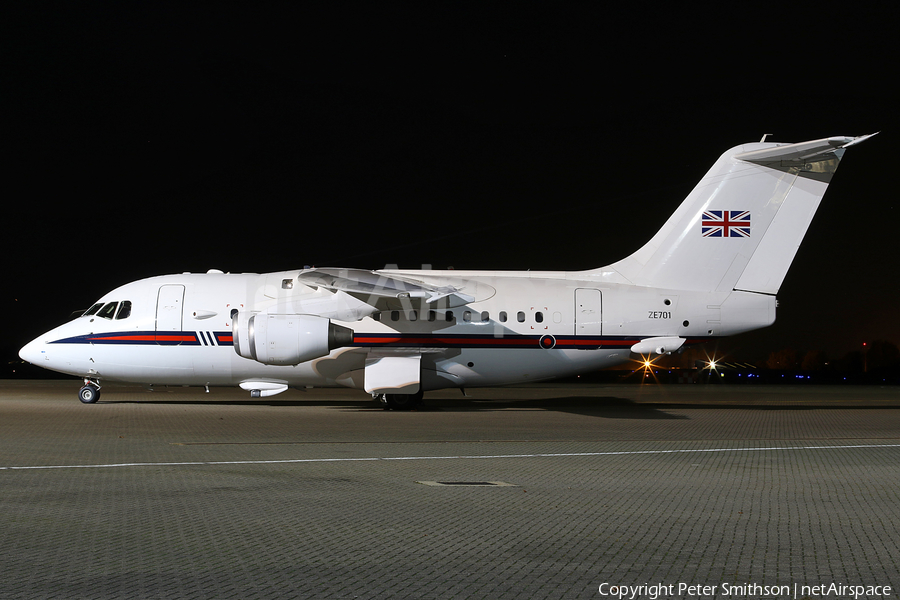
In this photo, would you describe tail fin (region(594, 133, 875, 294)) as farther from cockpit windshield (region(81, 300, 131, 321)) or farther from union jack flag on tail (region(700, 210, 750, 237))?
cockpit windshield (region(81, 300, 131, 321))

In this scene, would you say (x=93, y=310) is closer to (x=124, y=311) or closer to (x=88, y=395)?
(x=124, y=311)

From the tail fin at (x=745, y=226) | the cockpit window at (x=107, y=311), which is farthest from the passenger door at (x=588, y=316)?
the cockpit window at (x=107, y=311)

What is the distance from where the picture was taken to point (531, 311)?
939 inches

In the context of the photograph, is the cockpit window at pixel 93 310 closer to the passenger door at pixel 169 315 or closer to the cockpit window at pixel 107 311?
the cockpit window at pixel 107 311

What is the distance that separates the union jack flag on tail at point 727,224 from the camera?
23.9m

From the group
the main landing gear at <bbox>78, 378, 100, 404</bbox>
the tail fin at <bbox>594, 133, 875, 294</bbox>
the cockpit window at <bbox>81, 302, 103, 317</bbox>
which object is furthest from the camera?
the cockpit window at <bbox>81, 302, 103, 317</bbox>

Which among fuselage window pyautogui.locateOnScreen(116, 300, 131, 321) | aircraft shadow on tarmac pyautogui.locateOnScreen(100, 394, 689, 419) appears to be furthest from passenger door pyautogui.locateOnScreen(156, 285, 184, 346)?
aircraft shadow on tarmac pyautogui.locateOnScreen(100, 394, 689, 419)

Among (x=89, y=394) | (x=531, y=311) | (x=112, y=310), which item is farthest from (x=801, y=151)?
(x=89, y=394)

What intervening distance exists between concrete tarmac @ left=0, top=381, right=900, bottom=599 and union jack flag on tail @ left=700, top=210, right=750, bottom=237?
830cm

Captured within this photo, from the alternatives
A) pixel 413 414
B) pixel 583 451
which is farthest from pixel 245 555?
pixel 413 414

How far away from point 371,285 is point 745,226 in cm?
1174

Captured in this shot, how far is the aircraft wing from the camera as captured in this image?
22391 millimetres

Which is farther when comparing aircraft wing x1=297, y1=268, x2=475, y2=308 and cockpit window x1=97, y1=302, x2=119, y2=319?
cockpit window x1=97, y1=302, x2=119, y2=319

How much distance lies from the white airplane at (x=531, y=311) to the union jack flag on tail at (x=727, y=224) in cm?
4
